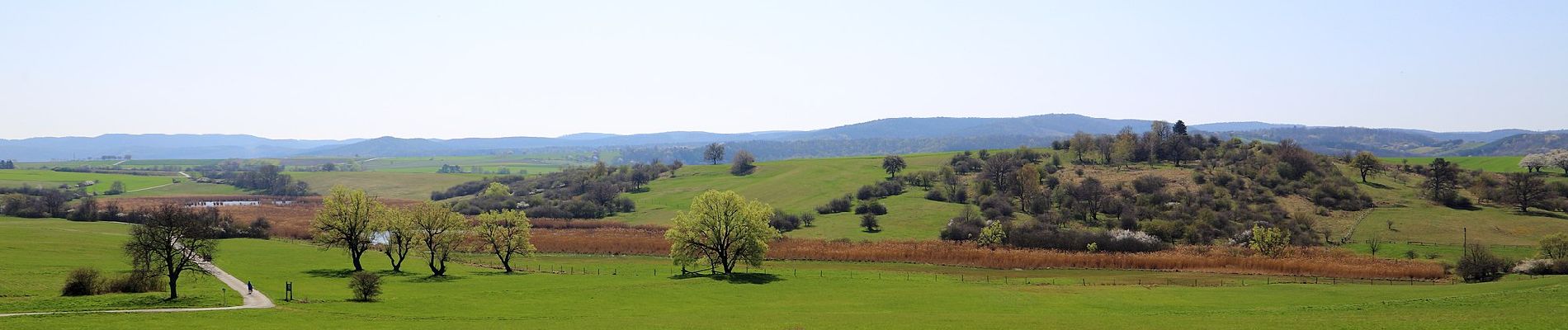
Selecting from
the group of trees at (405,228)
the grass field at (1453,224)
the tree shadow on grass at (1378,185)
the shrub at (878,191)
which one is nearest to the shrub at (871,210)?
the shrub at (878,191)

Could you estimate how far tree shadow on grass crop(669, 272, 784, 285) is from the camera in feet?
222

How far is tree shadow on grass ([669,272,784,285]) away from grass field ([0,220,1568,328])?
571 mm

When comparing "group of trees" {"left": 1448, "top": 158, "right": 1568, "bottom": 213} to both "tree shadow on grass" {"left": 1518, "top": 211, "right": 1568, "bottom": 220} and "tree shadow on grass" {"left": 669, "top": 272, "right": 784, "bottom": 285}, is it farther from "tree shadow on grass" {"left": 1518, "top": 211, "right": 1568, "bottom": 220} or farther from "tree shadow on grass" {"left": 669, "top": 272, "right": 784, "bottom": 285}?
"tree shadow on grass" {"left": 669, "top": 272, "right": 784, "bottom": 285}

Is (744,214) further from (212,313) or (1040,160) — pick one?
(1040,160)

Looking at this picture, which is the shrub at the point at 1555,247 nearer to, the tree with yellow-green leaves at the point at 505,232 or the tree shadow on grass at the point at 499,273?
the tree shadow on grass at the point at 499,273

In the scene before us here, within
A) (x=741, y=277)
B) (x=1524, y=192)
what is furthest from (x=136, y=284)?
(x=1524, y=192)

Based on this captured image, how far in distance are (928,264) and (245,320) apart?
61152 mm

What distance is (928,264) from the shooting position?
3391 inches

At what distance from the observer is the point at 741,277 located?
70.6 meters

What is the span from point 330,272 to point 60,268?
16615 mm

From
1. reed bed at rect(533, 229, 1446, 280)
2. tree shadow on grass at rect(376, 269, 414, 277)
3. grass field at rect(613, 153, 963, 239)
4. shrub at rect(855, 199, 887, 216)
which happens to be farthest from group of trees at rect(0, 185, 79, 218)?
shrub at rect(855, 199, 887, 216)

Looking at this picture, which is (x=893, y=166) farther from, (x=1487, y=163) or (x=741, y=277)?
(x=1487, y=163)

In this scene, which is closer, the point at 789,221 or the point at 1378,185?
the point at 789,221

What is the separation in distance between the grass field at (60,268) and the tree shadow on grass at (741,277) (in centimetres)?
3258
